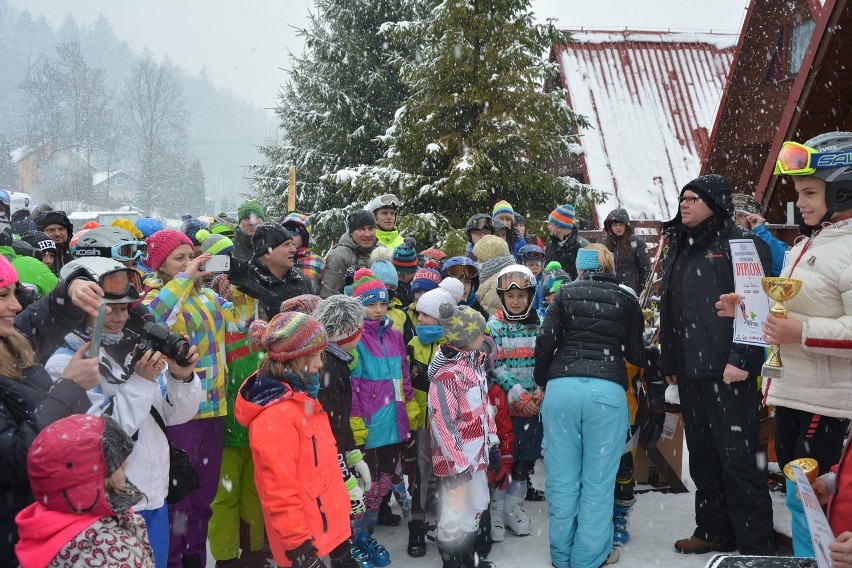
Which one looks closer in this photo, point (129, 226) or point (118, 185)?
point (129, 226)

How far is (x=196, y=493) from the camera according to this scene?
4.27 m

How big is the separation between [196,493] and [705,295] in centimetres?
353

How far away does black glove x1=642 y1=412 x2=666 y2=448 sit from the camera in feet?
17.5

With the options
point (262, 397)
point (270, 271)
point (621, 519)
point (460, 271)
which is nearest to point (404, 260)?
point (460, 271)

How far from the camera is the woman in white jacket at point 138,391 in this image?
3.24 m

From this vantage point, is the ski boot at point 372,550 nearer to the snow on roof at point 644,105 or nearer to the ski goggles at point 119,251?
the ski goggles at point 119,251

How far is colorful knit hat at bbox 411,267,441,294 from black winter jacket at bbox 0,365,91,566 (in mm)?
3382

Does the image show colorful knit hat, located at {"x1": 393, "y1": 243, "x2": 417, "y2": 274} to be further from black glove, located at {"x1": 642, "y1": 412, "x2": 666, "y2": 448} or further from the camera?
the camera

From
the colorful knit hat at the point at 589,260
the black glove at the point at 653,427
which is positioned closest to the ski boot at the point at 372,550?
the black glove at the point at 653,427

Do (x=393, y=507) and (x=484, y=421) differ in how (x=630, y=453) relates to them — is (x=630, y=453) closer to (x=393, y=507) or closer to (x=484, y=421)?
(x=484, y=421)

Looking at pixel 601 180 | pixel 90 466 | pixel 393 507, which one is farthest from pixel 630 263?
pixel 601 180

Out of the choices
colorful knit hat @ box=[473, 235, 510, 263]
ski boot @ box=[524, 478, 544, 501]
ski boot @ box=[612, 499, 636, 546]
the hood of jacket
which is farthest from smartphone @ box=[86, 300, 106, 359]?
colorful knit hat @ box=[473, 235, 510, 263]

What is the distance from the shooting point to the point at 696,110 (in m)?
20.6

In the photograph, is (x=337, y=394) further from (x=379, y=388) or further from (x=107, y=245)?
(x=107, y=245)
